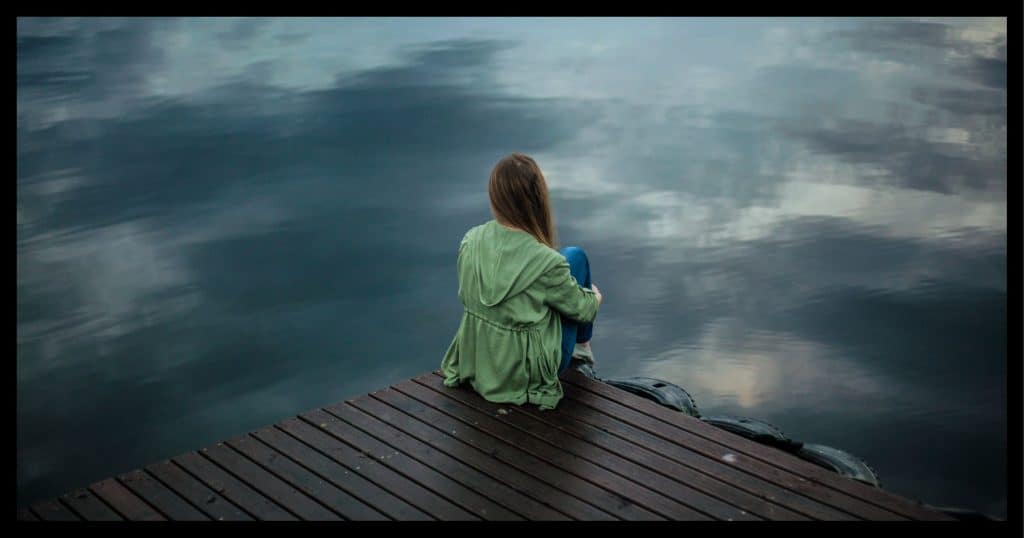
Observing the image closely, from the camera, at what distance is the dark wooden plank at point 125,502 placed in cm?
308

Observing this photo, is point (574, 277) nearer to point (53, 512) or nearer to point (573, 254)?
point (573, 254)

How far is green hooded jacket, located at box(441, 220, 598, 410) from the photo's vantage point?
11.9 ft

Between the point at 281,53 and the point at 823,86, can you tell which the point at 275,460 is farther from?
the point at 281,53

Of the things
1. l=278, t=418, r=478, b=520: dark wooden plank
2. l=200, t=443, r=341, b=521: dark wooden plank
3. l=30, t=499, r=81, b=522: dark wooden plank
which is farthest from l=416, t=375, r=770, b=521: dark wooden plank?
l=30, t=499, r=81, b=522: dark wooden plank

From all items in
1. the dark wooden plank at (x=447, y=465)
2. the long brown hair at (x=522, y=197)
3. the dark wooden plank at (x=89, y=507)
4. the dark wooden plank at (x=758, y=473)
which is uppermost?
the long brown hair at (x=522, y=197)

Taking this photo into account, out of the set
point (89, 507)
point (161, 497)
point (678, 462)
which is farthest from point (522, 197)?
point (89, 507)

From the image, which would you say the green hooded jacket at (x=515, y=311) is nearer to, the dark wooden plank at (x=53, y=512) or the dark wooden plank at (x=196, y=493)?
the dark wooden plank at (x=196, y=493)

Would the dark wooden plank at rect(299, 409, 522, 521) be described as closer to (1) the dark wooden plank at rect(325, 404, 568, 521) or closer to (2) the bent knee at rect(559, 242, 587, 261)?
(1) the dark wooden plank at rect(325, 404, 568, 521)

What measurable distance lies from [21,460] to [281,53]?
792cm

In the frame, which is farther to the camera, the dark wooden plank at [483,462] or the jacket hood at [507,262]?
the jacket hood at [507,262]

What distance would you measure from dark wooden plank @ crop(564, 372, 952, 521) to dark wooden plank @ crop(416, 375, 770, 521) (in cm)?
24

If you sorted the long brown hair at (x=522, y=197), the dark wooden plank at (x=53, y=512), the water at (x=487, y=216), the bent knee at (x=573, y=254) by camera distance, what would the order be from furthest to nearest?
1. the water at (x=487, y=216)
2. the bent knee at (x=573, y=254)
3. the long brown hair at (x=522, y=197)
4. the dark wooden plank at (x=53, y=512)

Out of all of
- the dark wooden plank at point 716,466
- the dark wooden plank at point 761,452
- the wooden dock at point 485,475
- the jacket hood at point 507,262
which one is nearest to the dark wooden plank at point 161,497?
the wooden dock at point 485,475

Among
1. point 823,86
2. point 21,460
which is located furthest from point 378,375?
point 823,86
